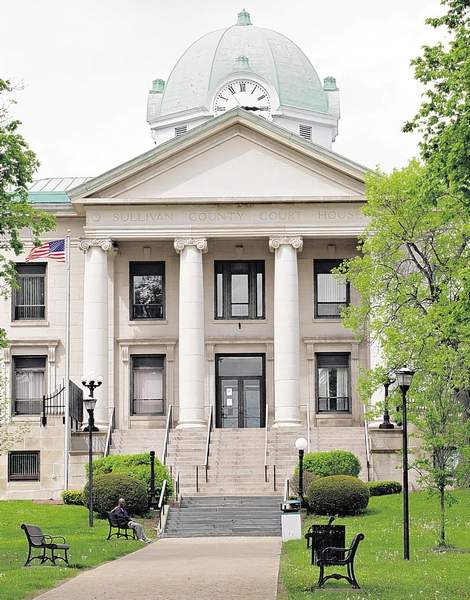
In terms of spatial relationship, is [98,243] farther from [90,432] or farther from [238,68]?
[238,68]

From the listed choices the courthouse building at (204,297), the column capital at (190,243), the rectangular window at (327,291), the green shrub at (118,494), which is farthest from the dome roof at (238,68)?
the green shrub at (118,494)

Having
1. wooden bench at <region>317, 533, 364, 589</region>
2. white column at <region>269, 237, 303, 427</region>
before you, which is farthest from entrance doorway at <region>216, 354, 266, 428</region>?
wooden bench at <region>317, 533, 364, 589</region>

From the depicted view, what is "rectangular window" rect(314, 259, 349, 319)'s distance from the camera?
56.7m

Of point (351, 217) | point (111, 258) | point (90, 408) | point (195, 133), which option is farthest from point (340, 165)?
point (90, 408)

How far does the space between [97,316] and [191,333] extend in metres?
3.86

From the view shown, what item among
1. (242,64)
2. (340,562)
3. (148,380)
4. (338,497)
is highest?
(242,64)

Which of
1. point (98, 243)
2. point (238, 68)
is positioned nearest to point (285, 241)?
point (98, 243)

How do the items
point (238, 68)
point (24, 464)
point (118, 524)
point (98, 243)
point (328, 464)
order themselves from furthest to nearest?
point (238, 68), point (98, 243), point (24, 464), point (328, 464), point (118, 524)

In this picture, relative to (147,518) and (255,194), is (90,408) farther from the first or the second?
(255,194)

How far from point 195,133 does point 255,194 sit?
3484 millimetres

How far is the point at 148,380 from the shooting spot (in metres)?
56.9

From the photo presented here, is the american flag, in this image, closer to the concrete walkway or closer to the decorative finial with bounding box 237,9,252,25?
the concrete walkway

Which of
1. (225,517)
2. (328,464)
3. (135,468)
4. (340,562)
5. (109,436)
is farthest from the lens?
(109,436)

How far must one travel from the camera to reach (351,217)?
54.5 m
